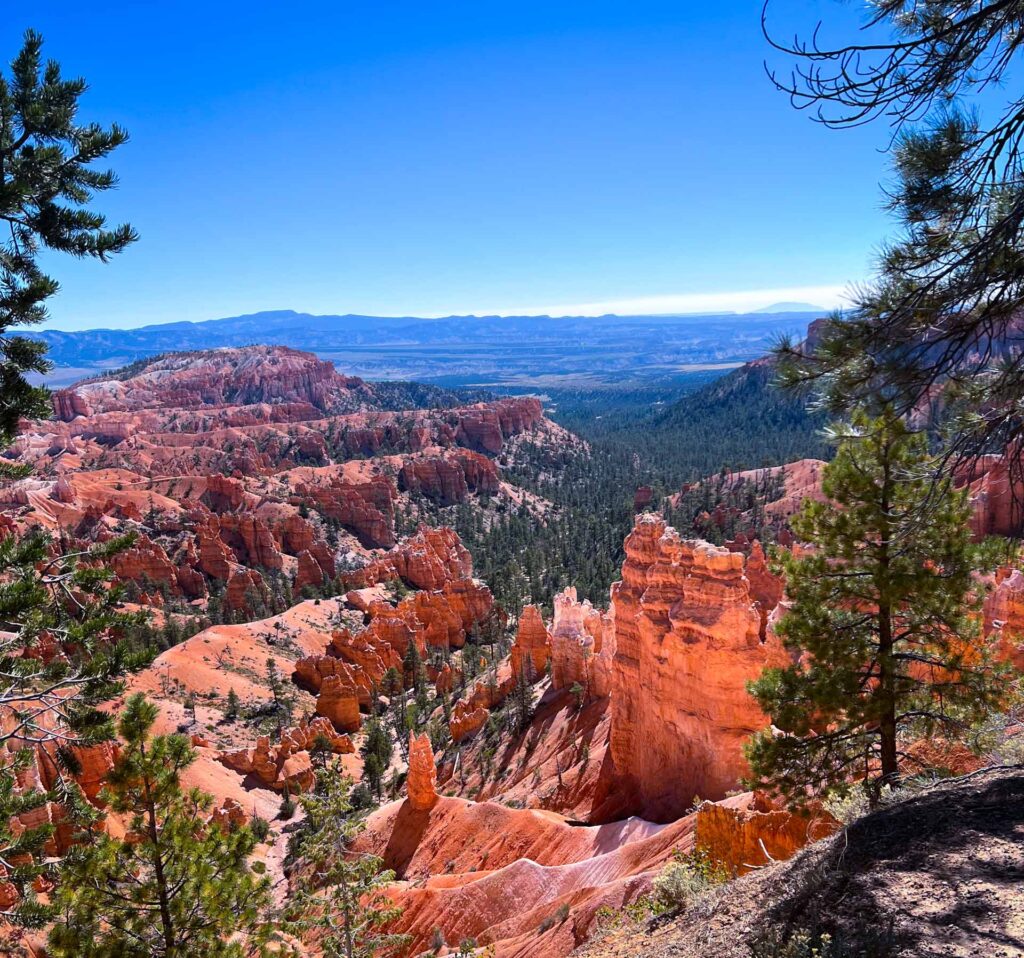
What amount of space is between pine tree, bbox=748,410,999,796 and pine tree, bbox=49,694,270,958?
717cm

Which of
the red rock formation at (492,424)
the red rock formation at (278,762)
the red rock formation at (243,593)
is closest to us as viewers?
the red rock formation at (278,762)

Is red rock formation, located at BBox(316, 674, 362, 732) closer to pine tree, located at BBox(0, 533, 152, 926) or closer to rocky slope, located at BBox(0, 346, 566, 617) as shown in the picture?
rocky slope, located at BBox(0, 346, 566, 617)

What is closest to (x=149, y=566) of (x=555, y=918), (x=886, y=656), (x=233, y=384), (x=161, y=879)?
(x=555, y=918)

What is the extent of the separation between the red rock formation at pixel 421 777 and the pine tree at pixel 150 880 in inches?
497

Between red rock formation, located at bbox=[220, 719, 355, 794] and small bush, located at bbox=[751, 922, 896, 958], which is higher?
small bush, located at bbox=[751, 922, 896, 958]

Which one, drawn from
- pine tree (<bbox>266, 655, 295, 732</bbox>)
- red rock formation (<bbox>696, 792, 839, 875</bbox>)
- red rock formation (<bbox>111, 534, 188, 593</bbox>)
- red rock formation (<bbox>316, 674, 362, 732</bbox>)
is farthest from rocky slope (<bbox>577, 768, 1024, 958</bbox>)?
red rock formation (<bbox>111, 534, 188, 593</bbox>)

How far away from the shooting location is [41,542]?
836 cm

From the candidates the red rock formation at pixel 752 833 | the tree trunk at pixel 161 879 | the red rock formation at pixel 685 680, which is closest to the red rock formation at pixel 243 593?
the red rock formation at pixel 685 680

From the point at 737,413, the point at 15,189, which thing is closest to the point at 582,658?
the point at 15,189

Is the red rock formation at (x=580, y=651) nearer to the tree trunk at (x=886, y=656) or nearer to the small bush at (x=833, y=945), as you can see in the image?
the tree trunk at (x=886, y=656)

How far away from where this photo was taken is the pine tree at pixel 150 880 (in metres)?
8.03

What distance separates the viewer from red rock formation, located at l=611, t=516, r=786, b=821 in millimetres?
16266

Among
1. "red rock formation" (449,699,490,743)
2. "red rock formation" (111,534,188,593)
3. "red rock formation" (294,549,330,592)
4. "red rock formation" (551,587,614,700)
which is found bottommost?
"red rock formation" (294,549,330,592)

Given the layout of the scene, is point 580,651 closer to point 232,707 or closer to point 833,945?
point 232,707
